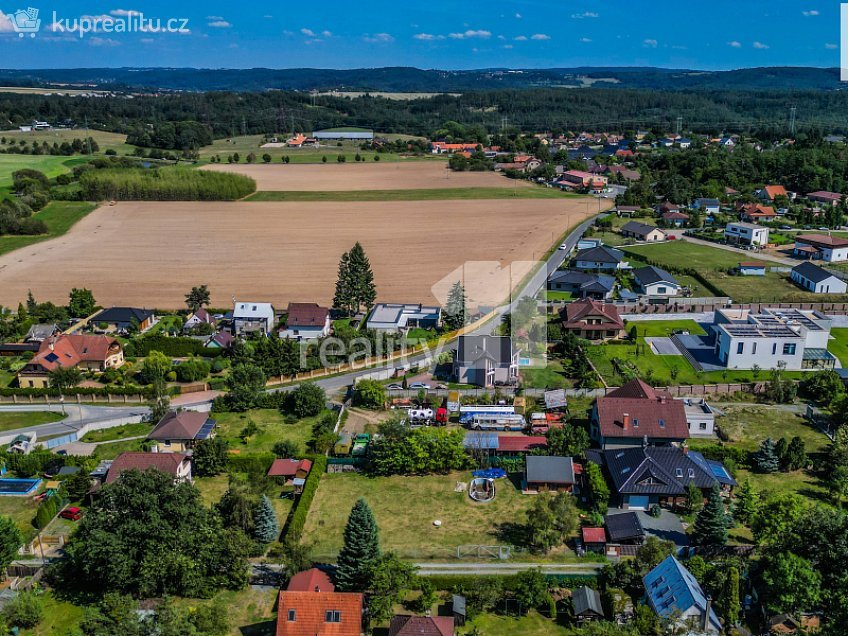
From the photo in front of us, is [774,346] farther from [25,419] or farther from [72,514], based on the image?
[25,419]

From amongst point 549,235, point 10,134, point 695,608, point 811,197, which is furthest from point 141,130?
point 695,608

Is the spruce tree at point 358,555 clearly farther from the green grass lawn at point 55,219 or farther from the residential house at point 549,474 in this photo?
the green grass lawn at point 55,219

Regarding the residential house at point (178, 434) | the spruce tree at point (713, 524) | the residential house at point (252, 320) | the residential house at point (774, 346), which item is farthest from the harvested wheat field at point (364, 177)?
the spruce tree at point (713, 524)

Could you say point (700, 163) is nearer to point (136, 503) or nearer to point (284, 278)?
point (284, 278)

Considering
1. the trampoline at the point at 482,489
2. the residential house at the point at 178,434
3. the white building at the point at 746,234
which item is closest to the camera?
the trampoline at the point at 482,489

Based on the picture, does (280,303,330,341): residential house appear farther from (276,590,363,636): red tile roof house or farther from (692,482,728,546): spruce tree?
(692,482,728,546): spruce tree

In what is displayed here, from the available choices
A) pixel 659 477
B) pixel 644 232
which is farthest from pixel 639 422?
pixel 644 232
